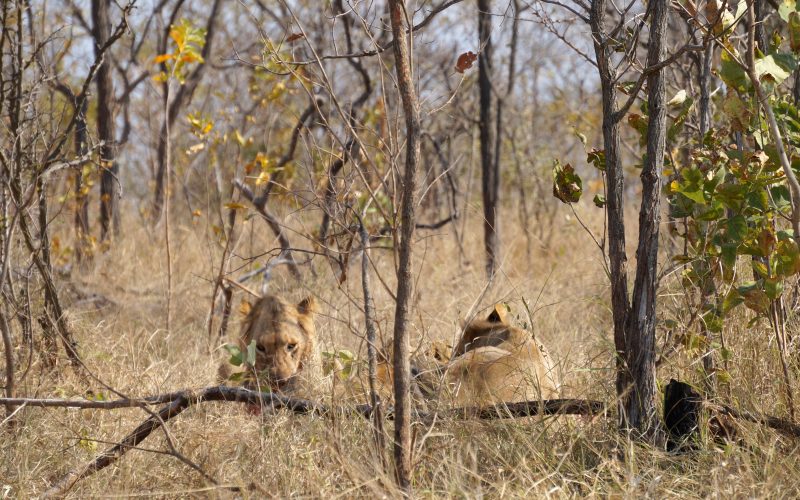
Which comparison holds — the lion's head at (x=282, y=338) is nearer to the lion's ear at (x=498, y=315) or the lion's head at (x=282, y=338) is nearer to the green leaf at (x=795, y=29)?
the lion's ear at (x=498, y=315)

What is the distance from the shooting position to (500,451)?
2850 millimetres

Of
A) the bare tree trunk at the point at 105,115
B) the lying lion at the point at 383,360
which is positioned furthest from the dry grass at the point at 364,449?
the bare tree trunk at the point at 105,115

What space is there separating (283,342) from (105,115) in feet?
11.3

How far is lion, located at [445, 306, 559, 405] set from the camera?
329 centimetres

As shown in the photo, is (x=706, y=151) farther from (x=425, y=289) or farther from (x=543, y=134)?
(x=543, y=134)

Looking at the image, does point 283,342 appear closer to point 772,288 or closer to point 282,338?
point 282,338

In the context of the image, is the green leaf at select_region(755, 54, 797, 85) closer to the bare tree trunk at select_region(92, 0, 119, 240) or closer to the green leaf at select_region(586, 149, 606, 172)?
the green leaf at select_region(586, 149, 606, 172)

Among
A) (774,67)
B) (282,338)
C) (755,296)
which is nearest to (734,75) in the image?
(774,67)

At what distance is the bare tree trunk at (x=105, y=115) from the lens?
6.60 meters

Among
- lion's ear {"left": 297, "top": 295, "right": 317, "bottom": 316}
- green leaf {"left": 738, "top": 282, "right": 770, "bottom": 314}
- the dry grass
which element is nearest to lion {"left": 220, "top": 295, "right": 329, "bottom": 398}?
lion's ear {"left": 297, "top": 295, "right": 317, "bottom": 316}

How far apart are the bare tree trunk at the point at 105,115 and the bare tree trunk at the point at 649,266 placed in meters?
4.23

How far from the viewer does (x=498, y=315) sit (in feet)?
13.9

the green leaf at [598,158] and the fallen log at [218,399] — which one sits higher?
the green leaf at [598,158]

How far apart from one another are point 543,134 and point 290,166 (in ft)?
17.4
